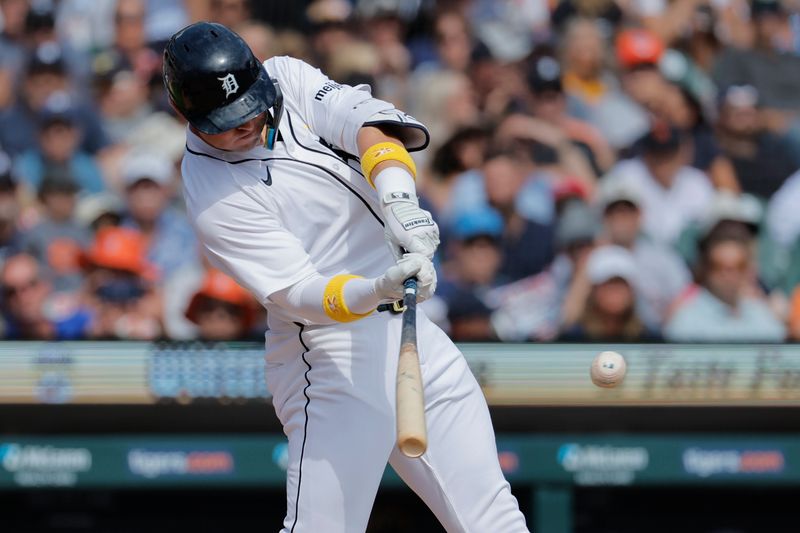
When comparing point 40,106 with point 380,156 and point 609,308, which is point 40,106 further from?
point 380,156

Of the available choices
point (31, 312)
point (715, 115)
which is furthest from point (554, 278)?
point (31, 312)

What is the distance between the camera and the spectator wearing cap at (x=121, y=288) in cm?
522

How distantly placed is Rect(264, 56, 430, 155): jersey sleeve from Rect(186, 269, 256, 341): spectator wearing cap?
2.04m

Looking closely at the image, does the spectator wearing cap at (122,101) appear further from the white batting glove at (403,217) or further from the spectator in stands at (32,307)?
the white batting glove at (403,217)

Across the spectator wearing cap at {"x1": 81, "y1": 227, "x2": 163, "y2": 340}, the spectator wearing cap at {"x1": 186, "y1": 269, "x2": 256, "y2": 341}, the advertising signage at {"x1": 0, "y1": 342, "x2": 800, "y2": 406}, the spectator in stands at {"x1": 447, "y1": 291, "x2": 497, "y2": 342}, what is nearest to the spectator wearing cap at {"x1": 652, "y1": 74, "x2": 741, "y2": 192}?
the advertising signage at {"x1": 0, "y1": 342, "x2": 800, "y2": 406}

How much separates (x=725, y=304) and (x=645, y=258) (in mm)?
399

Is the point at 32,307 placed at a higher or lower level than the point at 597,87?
lower

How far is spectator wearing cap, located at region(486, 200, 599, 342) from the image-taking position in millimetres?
5379

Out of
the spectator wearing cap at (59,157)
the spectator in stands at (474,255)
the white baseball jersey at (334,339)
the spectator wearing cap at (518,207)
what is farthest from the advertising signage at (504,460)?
the white baseball jersey at (334,339)

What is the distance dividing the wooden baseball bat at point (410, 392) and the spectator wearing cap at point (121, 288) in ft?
7.84

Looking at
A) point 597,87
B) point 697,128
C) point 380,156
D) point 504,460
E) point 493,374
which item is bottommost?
point 504,460

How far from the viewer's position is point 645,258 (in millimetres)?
5652

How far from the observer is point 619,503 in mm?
5512

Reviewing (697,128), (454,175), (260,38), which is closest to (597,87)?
(697,128)
